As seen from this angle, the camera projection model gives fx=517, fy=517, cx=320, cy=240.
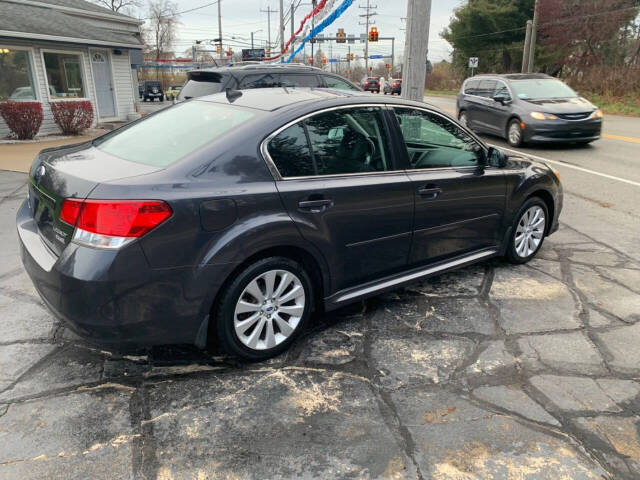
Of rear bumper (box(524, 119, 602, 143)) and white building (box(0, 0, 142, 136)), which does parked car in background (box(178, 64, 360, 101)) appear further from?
white building (box(0, 0, 142, 136))

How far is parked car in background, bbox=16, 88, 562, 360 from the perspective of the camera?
8.55ft

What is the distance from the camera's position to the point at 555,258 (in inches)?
200

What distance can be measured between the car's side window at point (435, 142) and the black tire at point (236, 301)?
1243mm

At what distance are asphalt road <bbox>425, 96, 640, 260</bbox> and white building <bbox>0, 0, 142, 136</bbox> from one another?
12.7m

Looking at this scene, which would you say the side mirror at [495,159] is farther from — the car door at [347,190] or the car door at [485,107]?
the car door at [485,107]

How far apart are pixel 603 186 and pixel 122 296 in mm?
7976

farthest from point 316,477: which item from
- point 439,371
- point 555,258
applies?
point 555,258

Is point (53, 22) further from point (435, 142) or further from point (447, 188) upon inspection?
point (447, 188)

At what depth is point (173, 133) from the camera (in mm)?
3350

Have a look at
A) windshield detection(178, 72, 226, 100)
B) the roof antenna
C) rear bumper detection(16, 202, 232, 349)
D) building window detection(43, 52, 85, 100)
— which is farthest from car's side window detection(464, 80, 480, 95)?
rear bumper detection(16, 202, 232, 349)

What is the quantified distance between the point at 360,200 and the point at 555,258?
2725 millimetres

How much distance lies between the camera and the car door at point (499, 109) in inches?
483

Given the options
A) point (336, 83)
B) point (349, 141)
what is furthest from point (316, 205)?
point (336, 83)

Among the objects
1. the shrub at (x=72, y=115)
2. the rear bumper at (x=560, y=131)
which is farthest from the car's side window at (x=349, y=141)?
the shrub at (x=72, y=115)
